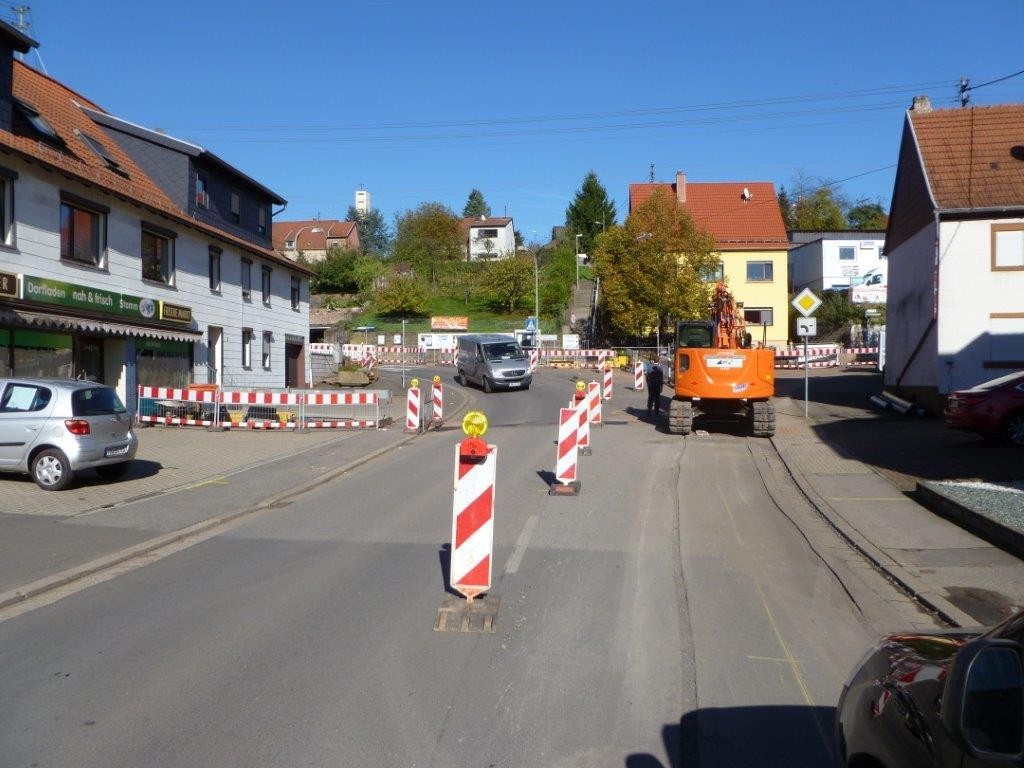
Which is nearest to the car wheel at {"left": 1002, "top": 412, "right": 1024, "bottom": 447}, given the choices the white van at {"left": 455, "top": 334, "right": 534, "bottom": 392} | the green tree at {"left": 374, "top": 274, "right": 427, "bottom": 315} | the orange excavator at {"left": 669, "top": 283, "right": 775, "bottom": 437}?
the orange excavator at {"left": 669, "top": 283, "right": 775, "bottom": 437}

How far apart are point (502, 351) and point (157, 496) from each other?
2552 cm

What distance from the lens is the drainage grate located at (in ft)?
21.6

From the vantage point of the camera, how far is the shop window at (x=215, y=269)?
28344 mm

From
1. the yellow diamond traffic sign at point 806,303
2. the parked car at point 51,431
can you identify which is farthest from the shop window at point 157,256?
the yellow diamond traffic sign at point 806,303

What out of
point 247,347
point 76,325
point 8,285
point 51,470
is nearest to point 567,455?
point 51,470

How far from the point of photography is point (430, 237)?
8938 centimetres

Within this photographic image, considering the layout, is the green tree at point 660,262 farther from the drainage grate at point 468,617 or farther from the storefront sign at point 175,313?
the drainage grate at point 468,617

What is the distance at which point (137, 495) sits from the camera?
13.1 m

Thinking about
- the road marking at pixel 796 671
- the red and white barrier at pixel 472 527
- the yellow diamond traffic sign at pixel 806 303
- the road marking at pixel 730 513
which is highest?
the yellow diamond traffic sign at pixel 806 303

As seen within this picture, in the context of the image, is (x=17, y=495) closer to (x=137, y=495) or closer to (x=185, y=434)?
(x=137, y=495)

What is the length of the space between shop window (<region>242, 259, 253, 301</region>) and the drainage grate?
1023 inches

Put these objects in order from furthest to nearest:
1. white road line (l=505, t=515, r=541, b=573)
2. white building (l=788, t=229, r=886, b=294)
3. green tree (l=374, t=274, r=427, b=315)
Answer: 1. green tree (l=374, t=274, r=427, b=315)
2. white building (l=788, t=229, r=886, b=294)
3. white road line (l=505, t=515, r=541, b=573)

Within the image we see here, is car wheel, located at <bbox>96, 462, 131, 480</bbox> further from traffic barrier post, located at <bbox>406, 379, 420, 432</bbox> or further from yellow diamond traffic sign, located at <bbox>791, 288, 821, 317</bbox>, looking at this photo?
yellow diamond traffic sign, located at <bbox>791, 288, 821, 317</bbox>

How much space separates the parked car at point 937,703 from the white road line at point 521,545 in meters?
5.12
